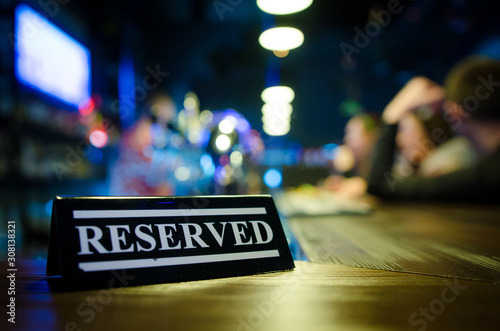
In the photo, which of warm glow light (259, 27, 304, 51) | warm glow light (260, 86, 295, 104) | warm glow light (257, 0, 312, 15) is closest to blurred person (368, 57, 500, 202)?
warm glow light (257, 0, 312, 15)

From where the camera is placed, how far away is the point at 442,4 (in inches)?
121

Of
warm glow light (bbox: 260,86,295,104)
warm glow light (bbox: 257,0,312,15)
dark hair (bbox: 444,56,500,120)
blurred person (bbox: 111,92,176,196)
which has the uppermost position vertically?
warm glow light (bbox: 260,86,295,104)

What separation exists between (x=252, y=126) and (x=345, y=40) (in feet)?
17.3

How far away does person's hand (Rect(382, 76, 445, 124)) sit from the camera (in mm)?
1839

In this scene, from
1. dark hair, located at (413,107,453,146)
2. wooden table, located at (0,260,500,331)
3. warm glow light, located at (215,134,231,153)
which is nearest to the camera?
wooden table, located at (0,260,500,331)

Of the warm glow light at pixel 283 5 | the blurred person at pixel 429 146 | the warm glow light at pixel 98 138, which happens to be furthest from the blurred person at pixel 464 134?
the warm glow light at pixel 98 138

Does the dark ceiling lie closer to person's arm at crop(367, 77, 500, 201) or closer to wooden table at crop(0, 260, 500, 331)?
person's arm at crop(367, 77, 500, 201)

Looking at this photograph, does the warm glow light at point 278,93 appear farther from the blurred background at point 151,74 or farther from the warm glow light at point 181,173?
the warm glow light at point 181,173

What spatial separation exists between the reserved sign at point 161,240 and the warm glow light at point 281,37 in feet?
8.17

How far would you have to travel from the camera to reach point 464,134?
1.71 meters

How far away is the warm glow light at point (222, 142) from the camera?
1756 millimetres

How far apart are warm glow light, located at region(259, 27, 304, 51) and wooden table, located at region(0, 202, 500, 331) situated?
2561 millimetres

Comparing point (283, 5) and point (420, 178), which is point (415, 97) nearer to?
point (420, 178)

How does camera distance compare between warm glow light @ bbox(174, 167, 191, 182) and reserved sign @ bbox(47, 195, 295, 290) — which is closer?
reserved sign @ bbox(47, 195, 295, 290)
